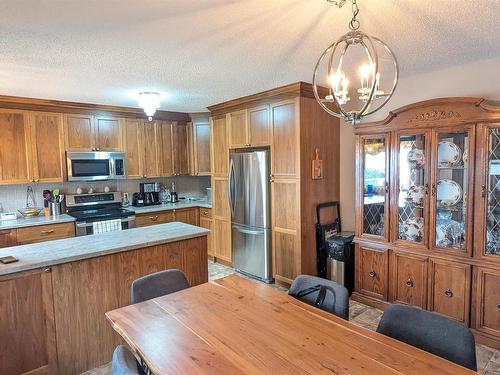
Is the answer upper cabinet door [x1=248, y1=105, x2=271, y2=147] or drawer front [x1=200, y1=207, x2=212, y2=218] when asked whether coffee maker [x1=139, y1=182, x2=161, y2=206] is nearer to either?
drawer front [x1=200, y1=207, x2=212, y2=218]

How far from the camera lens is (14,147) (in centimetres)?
393

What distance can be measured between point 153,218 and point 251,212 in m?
1.61

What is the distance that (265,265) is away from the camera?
4.07m

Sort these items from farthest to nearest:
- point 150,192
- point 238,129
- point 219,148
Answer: point 150,192
point 219,148
point 238,129

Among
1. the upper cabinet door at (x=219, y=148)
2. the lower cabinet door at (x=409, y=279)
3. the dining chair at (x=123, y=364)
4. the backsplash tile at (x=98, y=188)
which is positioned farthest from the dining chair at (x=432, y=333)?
the backsplash tile at (x=98, y=188)

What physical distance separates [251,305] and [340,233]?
7.98 ft

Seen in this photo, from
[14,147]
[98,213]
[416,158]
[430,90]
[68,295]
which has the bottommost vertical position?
[68,295]

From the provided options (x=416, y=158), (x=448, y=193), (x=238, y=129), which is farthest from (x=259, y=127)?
(x=448, y=193)

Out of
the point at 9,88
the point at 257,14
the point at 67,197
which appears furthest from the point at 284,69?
the point at 67,197

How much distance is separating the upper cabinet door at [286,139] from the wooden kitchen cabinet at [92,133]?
2.41 meters

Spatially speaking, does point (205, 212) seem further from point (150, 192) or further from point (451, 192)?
point (451, 192)

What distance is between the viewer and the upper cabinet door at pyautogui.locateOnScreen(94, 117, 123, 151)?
180 inches

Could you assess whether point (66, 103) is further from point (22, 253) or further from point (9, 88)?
point (22, 253)

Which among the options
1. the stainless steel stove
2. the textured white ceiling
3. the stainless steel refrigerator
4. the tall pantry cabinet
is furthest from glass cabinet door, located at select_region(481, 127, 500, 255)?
the stainless steel stove
